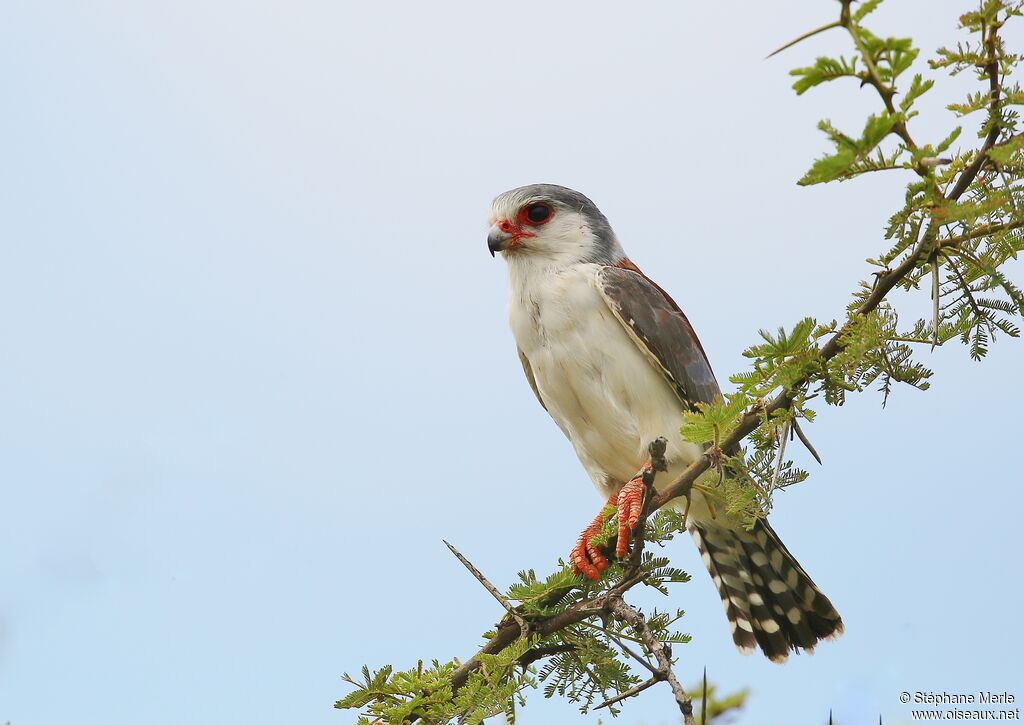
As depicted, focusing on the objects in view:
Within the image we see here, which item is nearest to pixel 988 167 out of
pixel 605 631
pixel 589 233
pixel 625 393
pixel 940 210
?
pixel 940 210

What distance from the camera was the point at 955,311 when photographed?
2662 millimetres

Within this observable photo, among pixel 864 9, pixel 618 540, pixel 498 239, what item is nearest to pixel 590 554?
pixel 618 540

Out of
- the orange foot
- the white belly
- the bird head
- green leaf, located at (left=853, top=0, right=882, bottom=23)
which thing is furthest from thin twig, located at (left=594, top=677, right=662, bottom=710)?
the bird head

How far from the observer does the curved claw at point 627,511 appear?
3.33 m

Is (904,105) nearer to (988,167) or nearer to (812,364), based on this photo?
(988,167)

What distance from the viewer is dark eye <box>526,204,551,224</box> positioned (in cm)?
466

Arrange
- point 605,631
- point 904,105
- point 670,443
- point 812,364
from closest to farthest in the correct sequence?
point 904,105 < point 812,364 < point 605,631 < point 670,443

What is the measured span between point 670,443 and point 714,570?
750mm

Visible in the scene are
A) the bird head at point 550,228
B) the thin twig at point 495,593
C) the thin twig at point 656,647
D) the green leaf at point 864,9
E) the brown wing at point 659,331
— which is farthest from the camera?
the bird head at point 550,228

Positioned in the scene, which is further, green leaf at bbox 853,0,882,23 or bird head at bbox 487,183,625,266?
bird head at bbox 487,183,625,266

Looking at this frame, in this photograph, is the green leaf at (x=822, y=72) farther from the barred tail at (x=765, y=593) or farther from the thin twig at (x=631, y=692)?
the barred tail at (x=765, y=593)

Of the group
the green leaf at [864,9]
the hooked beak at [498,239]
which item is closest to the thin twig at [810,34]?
the green leaf at [864,9]

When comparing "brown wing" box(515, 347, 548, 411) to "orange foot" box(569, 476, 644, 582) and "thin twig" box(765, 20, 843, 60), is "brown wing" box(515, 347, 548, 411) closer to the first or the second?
"orange foot" box(569, 476, 644, 582)

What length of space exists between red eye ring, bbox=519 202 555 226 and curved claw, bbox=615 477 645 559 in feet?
4.96
